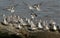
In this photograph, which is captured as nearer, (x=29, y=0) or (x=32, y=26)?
(x=32, y=26)

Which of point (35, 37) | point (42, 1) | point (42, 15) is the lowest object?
point (35, 37)

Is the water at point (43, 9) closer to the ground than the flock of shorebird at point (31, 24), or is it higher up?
higher up

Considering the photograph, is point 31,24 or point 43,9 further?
point 43,9

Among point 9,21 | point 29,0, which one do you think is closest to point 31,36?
point 9,21

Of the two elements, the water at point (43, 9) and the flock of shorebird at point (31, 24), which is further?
the water at point (43, 9)

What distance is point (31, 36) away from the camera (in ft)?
27.8

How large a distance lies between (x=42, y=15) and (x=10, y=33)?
590 centimetres

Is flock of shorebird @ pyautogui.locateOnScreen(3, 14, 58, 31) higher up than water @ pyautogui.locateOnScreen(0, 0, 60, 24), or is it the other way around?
water @ pyautogui.locateOnScreen(0, 0, 60, 24)

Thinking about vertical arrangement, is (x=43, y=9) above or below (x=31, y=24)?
above

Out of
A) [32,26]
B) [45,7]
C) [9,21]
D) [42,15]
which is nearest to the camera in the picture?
[32,26]

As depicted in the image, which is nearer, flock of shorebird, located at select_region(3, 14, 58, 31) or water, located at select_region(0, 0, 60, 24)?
flock of shorebird, located at select_region(3, 14, 58, 31)

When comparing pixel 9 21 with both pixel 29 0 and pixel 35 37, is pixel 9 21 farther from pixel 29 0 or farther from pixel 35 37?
pixel 29 0

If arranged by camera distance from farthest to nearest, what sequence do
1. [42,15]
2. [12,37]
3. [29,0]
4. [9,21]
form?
[29,0] → [42,15] → [9,21] → [12,37]

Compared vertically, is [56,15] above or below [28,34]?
above
